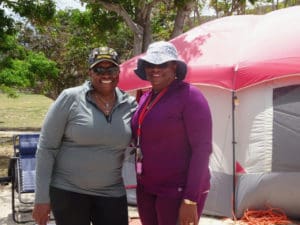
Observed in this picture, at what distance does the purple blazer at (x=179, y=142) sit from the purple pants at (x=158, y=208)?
0.04 metres

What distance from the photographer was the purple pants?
2391 millimetres

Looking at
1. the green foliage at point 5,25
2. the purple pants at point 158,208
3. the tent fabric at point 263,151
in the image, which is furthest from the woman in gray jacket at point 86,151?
the green foliage at point 5,25

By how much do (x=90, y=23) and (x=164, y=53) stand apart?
8044 mm

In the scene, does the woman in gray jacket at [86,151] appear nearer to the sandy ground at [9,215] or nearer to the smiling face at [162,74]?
the smiling face at [162,74]

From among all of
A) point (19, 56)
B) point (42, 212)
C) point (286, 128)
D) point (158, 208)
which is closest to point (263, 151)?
point (286, 128)

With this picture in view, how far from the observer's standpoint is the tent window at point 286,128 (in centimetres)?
488

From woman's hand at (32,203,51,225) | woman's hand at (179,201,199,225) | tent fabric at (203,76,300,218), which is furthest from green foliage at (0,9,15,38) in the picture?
woman's hand at (179,201,199,225)

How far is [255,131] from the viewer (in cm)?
497

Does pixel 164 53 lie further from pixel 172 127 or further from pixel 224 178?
pixel 224 178

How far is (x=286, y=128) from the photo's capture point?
4.92m

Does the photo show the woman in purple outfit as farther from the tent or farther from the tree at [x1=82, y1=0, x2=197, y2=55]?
the tree at [x1=82, y1=0, x2=197, y2=55]

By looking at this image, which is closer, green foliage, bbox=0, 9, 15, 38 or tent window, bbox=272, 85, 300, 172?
tent window, bbox=272, 85, 300, 172

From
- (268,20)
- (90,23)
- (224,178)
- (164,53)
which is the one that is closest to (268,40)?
(268,20)

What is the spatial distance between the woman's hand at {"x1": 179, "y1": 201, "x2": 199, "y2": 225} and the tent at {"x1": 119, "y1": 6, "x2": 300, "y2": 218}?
275cm
